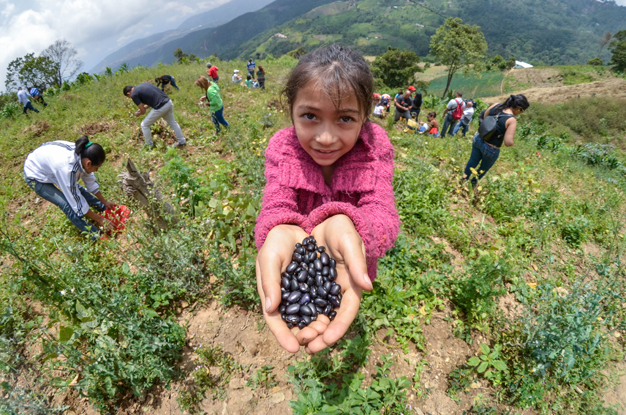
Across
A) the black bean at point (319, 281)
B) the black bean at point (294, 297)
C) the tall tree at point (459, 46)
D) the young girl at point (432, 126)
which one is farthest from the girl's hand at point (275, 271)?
the tall tree at point (459, 46)

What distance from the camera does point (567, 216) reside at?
4.73 meters

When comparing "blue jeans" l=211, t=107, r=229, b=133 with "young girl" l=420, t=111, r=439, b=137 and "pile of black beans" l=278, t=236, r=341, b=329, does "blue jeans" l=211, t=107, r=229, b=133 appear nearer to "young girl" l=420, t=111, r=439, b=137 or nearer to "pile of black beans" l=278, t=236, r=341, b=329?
"pile of black beans" l=278, t=236, r=341, b=329

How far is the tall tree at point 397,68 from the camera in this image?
47781mm

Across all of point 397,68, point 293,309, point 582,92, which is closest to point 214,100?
point 293,309

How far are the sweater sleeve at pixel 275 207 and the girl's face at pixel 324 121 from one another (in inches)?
12.5

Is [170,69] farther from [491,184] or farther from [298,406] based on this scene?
[298,406]

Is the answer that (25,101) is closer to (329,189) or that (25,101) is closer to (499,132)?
(329,189)

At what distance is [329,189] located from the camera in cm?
204

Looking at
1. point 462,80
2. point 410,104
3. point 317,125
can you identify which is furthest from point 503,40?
point 317,125

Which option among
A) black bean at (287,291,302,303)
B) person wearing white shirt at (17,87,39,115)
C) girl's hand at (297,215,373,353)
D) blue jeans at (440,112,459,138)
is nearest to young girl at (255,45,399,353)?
girl's hand at (297,215,373,353)

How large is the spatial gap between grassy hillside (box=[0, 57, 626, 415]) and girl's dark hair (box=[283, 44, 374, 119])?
2.05 meters

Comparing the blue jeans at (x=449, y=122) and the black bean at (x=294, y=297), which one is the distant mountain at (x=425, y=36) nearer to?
the blue jeans at (x=449, y=122)

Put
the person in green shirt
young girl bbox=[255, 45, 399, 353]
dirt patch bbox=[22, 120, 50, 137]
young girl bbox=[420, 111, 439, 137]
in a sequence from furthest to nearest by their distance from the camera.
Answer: young girl bbox=[420, 111, 439, 137], dirt patch bbox=[22, 120, 50, 137], the person in green shirt, young girl bbox=[255, 45, 399, 353]

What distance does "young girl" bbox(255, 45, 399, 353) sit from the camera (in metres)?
1.49
